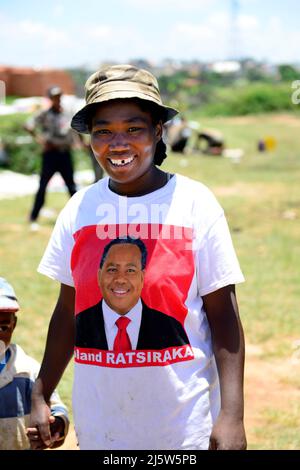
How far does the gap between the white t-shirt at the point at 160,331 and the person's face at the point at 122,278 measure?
0.08ft

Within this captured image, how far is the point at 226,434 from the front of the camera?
205 cm

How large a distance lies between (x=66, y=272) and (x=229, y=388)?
57cm

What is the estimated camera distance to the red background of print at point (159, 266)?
6.81 feet

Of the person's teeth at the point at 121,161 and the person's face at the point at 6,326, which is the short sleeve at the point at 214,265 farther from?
the person's face at the point at 6,326

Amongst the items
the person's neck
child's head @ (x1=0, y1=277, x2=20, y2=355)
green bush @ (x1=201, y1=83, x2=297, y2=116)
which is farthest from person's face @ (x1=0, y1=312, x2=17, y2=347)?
green bush @ (x1=201, y1=83, x2=297, y2=116)

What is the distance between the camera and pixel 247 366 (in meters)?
5.08

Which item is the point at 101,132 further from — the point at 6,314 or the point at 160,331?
the point at 6,314

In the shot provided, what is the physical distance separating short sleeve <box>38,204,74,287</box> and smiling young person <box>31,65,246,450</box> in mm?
29

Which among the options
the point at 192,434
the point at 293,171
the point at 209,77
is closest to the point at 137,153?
the point at 192,434

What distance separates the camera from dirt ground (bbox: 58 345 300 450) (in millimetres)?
4191

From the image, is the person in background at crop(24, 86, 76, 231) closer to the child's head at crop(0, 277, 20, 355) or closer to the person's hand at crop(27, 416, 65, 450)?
the child's head at crop(0, 277, 20, 355)

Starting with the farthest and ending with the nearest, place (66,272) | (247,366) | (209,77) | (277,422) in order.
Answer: (209,77), (247,366), (277,422), (66,272)

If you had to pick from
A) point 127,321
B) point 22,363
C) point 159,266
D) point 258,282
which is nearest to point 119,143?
point 159,266

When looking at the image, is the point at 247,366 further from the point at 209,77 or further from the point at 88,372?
the point at 209,77
